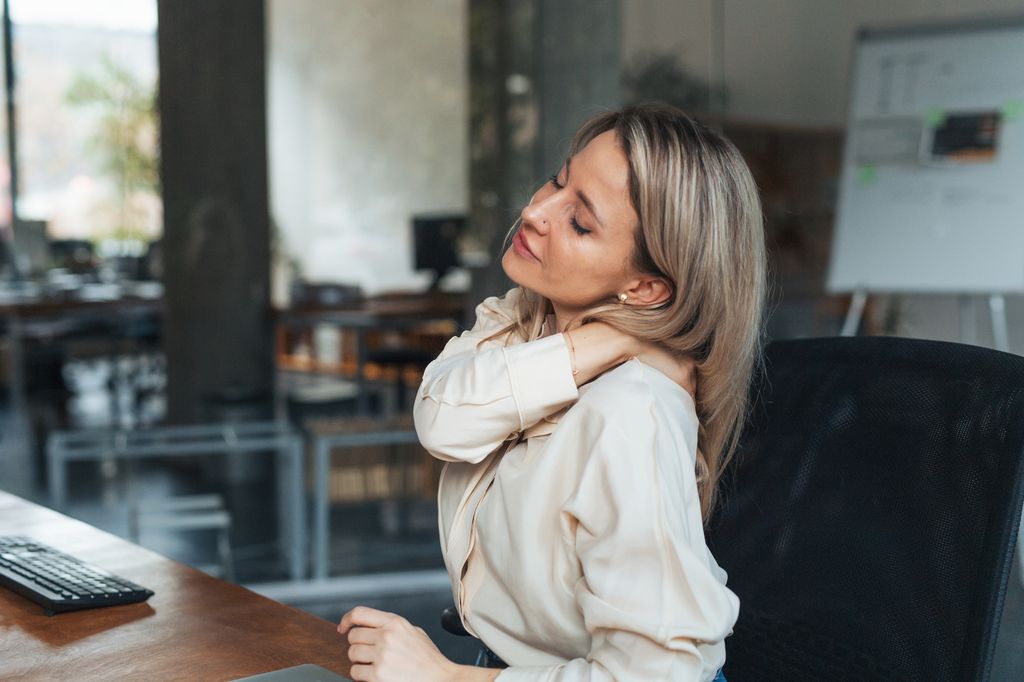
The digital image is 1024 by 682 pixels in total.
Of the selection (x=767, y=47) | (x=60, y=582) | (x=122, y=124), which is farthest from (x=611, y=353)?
(x=767, y=47)

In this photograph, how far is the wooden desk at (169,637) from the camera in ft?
3.55

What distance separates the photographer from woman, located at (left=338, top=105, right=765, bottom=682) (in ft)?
3.21

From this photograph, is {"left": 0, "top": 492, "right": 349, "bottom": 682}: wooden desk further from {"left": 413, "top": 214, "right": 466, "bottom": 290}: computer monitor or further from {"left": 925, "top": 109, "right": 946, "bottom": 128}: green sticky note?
{"left": 925, "top": 109, "right": 946, "bottom": 128}: green sticky note

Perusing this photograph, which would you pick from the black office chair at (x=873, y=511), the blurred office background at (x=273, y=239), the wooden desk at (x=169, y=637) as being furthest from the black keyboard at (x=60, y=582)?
the blurred office background at (x=273, y=239)

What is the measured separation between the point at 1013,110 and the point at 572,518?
143 inches

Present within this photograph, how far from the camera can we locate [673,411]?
1107 millimetres

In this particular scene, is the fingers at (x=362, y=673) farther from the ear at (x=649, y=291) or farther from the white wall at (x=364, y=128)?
the white wall at (x=364, y=128)

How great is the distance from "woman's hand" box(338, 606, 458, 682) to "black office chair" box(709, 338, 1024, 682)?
47 cm

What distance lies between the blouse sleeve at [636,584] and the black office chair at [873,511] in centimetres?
30

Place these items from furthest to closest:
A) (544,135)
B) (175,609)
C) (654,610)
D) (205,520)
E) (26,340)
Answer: (544,135)
(26,340)
(205,520)
(175,609)
(654,610)

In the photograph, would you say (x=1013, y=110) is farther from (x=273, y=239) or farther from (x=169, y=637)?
(x=169, y=637)

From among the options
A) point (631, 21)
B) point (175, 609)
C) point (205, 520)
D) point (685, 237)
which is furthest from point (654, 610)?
point (631, 21)

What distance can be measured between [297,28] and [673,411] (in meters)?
3.67

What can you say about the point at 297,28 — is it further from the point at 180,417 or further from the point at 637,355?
the point at 637,355
